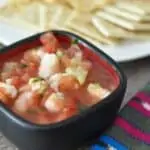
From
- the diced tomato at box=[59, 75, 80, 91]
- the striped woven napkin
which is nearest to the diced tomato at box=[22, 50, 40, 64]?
the diced tomato at box=[59, 75, 80, 91]

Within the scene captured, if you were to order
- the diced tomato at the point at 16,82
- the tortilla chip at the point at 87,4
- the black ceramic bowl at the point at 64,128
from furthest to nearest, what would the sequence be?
the tortilla chip at the point at 87,4
the diced tomato at the point at 16,82
the black ceramic bowl at the point at 64,128

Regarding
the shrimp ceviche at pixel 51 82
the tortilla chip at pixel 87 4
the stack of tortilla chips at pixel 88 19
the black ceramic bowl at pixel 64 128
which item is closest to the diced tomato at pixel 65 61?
the shrimp ceviche at pixel 51 82

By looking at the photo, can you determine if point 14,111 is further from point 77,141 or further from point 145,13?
point 145,13

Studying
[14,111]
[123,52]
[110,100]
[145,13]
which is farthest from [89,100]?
[145,13]

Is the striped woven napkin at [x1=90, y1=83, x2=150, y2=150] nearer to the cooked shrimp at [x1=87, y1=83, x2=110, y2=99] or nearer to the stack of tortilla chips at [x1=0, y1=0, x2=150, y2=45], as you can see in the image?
the cooked shrimp at [x1=87, y1=83, x2=110, y2=99]

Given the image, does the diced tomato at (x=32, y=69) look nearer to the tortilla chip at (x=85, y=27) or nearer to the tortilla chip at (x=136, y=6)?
the tortilla chip at (x=85, y=27)

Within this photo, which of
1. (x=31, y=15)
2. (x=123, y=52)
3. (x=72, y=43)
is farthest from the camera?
(x=31, y=15)

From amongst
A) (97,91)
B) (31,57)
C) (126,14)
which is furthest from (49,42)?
(126,14)
